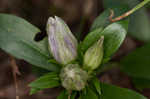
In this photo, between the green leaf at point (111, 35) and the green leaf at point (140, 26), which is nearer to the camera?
the green leaf at point (111, 35)

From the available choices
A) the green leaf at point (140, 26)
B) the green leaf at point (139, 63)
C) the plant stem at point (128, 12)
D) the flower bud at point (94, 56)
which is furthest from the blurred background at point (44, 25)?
the flower bud at point (94, 56)

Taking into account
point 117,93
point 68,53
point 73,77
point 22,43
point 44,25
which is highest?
point 44,25

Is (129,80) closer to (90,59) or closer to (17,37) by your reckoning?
(90,59)

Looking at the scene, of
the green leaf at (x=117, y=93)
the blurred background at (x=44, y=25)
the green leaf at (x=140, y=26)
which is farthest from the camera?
the blurred background at (x=44, y=25)

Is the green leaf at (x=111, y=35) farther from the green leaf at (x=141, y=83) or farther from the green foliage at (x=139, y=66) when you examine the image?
the green leaf at (x=141, y=83)

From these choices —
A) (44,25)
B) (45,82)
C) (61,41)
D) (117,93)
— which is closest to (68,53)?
(61,41)

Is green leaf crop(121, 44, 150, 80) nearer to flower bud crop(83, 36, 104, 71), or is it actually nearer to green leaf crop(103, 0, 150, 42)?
green leaf crop(103, 0, 150, 42)

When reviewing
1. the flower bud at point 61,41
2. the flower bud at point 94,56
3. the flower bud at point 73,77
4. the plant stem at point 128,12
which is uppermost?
the plant stem at point 128,12

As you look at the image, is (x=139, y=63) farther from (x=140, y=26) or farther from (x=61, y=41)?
(x=61, y=41)
